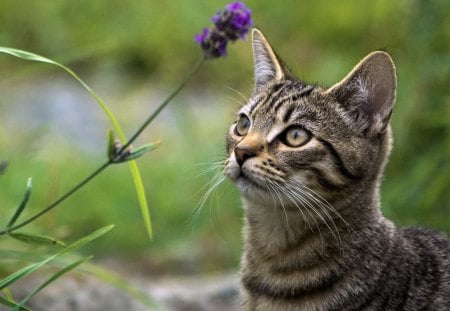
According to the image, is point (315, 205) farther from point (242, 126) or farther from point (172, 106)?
point (172, 106)

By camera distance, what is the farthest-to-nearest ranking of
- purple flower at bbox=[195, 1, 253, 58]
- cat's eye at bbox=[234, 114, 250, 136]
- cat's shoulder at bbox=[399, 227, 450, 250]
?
cat's shoulder at bbox=[399, 227, 450, 250], cat's eye at bbox=[234, 114, 250, 136], purple flower at bbox=[195, 1, 253, 58]

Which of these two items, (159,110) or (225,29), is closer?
(159,110)

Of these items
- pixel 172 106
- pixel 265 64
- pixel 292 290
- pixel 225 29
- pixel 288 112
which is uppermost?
pixel 172 106

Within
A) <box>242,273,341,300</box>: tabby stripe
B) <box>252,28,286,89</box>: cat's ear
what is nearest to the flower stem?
<box>252,28,286,89</box>: cat's ear

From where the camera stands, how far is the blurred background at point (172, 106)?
506 centimetres

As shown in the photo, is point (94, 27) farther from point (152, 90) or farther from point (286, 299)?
point (286, 299)

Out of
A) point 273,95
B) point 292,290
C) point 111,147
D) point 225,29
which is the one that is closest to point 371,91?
point 273,95

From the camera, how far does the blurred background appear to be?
5.06 metres

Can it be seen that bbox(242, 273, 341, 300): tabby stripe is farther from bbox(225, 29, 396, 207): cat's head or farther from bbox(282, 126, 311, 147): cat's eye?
bbox(282, 126, 311, 147): cat's eye

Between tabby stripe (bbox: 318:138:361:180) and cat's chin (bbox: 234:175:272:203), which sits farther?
tabby stripe (bbox: 318:138:361:180)

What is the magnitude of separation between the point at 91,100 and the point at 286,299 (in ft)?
15.0

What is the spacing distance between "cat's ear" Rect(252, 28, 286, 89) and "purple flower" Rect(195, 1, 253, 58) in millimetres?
517

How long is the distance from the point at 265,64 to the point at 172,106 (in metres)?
3.23

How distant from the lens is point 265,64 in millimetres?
4012
